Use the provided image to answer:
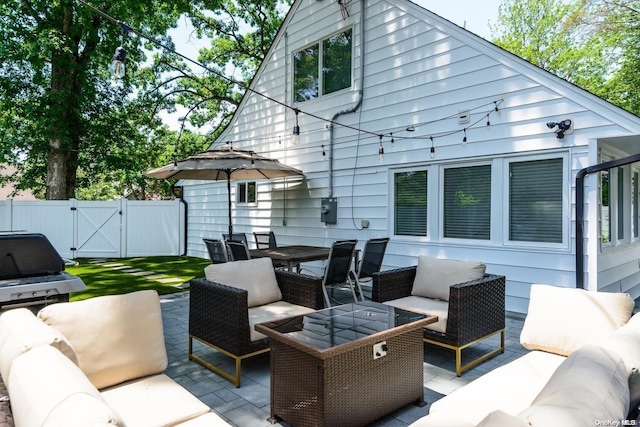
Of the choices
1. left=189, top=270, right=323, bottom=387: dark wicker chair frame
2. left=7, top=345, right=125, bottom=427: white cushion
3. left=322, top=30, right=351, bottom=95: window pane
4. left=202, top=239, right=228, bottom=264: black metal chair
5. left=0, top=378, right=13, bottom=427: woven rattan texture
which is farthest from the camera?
left=322, top=30, right=351, bottom=95: window pane

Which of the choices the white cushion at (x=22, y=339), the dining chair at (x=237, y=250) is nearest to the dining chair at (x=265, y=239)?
the dining chair at (x=237, y=250)

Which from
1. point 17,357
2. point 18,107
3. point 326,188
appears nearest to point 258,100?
point 326,188

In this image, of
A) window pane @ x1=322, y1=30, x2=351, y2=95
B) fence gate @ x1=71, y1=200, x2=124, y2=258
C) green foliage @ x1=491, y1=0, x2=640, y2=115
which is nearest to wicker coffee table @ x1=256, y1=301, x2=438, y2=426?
window pane @ x1=322, y1=30, x2=351, y2=95

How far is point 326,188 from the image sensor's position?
7918 mm

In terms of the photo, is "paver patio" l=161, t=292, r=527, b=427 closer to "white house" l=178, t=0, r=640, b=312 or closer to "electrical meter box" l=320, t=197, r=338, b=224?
"white house" l=178, t=0, r=640, b=312

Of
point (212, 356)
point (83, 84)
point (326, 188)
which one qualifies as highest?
point (83, 84)

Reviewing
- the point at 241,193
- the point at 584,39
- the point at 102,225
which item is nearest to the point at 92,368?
the point at 241,193

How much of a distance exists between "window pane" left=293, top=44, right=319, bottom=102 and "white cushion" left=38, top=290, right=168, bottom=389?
6670mm

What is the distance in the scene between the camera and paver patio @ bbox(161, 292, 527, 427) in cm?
278

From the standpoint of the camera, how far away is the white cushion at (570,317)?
103 inches

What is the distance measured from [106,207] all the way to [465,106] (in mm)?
10306

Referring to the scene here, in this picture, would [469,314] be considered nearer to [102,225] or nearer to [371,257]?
[371,257]

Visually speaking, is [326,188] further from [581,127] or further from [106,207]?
[106,207]

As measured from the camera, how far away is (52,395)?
118 cm
